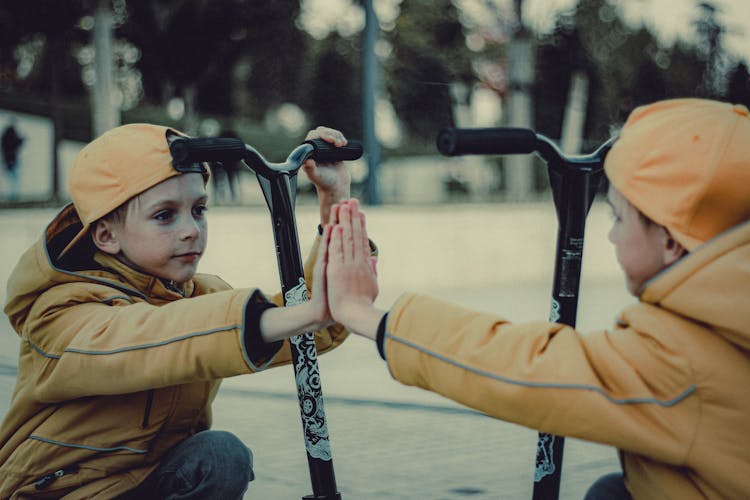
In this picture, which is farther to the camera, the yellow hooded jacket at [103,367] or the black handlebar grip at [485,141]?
the yellow hooded jacket at [103,367]

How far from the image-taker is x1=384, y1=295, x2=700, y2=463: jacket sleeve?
5.50 ft

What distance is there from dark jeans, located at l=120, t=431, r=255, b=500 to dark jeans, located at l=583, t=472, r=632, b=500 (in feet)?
2.74

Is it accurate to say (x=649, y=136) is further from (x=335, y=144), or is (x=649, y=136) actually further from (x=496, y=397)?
(x=335, y=144)

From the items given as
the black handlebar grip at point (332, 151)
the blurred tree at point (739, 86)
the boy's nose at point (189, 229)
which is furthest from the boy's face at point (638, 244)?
the blurred tree at point (739, 86)

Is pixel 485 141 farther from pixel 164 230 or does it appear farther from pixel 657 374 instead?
pixel 164 230

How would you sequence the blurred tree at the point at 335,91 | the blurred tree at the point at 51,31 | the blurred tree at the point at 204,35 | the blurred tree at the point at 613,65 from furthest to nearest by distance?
the blurred tree at the point at 335,91 < the blurred tree at the point at 613,65 < the blurred tree at the point at 204,35 < the blurred tree at the point at 51,31

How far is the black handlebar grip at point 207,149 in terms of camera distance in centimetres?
208

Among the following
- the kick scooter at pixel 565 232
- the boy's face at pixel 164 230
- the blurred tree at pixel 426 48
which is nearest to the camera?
the kick scooter at pixel 565 232

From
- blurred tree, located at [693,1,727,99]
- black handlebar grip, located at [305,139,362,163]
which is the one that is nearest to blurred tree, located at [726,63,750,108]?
blurred tree, located at [693,1,727,99]

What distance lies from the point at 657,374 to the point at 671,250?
9.6 inches

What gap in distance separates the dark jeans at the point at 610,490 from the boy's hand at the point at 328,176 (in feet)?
2.99

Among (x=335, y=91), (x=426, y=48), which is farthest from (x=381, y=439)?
(x=335, y=91)

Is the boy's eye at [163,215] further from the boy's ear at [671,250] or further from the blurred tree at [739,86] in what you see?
the blurred tree at [739,86]

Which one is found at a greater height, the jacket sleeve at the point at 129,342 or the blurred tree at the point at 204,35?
the blurred tree at the point at 204,35
